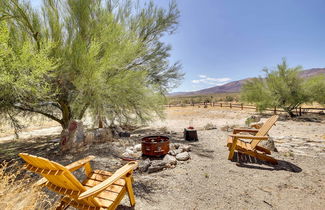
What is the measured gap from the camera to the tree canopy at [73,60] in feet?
12.0

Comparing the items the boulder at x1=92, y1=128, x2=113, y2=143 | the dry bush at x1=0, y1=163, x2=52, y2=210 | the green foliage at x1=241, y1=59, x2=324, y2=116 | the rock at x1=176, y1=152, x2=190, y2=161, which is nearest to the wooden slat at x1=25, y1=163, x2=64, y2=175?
the dry bush at x1=0, y1=163, x2=52, y2=210

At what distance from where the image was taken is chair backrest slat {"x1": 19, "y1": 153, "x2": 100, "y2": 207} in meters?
1.65

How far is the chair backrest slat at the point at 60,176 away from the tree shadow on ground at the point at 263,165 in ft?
11.1

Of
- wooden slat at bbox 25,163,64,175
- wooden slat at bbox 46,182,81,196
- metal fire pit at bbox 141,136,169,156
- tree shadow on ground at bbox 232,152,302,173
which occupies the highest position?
wooden slat at bbox 25,163,64,175

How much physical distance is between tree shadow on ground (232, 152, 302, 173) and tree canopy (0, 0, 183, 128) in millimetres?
3399

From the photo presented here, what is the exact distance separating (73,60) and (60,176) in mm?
3743

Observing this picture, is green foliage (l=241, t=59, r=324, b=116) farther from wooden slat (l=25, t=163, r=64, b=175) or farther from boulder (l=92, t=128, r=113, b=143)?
wooden slat (l=25, t=163, r=64, b=175)

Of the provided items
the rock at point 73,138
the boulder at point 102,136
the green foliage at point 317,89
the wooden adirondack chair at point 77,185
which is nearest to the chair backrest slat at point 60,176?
the wooden adirondack chair at point 77,185

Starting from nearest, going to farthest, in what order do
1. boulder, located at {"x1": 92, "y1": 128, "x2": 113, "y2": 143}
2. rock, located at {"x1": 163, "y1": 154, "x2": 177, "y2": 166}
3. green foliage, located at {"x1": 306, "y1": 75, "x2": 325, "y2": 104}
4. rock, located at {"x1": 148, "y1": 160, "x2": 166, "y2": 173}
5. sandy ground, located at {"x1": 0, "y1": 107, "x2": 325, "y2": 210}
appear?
1. sandy ground, located at {"x1": 0, "y1": 107, "x2": 325, "y2": 210}
2. rock, located at {"x1": 148, "y1": 160, "x2": 166, "y2": 173}
3. rock, located at {"x1": 163, "y1": 154, "x2": 177, "y2": 166}
4. boulder, located at {"x1": 92, "y1": 128, "x2": 113, "y2": 143}
5. green foliage, located at {"x1": 306, "y1": 75, "x2": 325, "y2": 104}

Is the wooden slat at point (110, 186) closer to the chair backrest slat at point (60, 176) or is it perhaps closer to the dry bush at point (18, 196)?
the chair backrest slat at point (60, 176)

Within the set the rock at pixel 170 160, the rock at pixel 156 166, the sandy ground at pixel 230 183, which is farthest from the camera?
the rock at pixel 170 160

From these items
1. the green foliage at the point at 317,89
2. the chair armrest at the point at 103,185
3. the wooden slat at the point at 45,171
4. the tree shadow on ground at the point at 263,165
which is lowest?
the tree shadow on ground at the point at 263,165

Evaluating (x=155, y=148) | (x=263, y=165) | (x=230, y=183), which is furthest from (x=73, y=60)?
(x=263, y=165)

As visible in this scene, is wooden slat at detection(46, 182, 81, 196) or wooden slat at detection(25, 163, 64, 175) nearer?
wooden slat at detection(25, 163, 64, 175)
